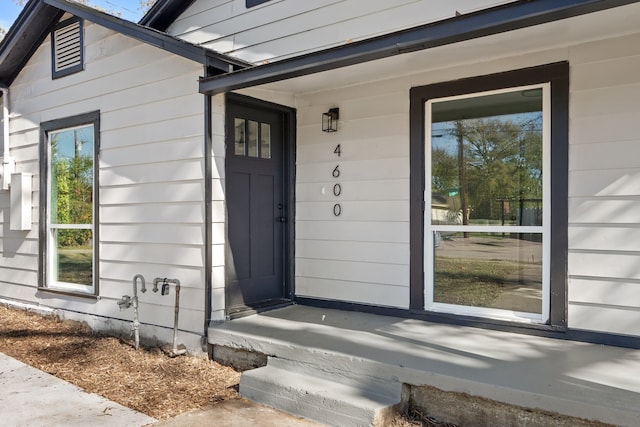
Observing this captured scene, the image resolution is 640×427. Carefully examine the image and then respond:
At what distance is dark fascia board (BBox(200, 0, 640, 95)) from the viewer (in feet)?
8.34

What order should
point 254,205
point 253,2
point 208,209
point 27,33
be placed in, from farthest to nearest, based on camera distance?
point 27,33, point 253,2, point 254,205, point 208,209

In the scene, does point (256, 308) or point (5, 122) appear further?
point (5, 122)

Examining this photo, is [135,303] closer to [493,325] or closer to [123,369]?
[123,369]

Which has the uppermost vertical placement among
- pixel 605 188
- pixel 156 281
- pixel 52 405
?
pixel 605 188

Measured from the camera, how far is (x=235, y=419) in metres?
3.02

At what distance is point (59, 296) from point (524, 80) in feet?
16.8

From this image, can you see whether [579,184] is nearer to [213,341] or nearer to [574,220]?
[574,220]

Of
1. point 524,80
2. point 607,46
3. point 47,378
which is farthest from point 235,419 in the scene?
point 607,46

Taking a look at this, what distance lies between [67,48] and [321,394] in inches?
186

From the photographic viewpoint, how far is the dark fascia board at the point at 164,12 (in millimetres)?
5762

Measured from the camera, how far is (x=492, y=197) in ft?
12.7

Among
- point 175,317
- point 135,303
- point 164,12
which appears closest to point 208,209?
point 175,317

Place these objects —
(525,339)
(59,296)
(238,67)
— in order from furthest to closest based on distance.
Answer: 1. (59,296)
2. (238,67)
3. (525,339)

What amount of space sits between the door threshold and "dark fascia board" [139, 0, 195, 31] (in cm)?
363
